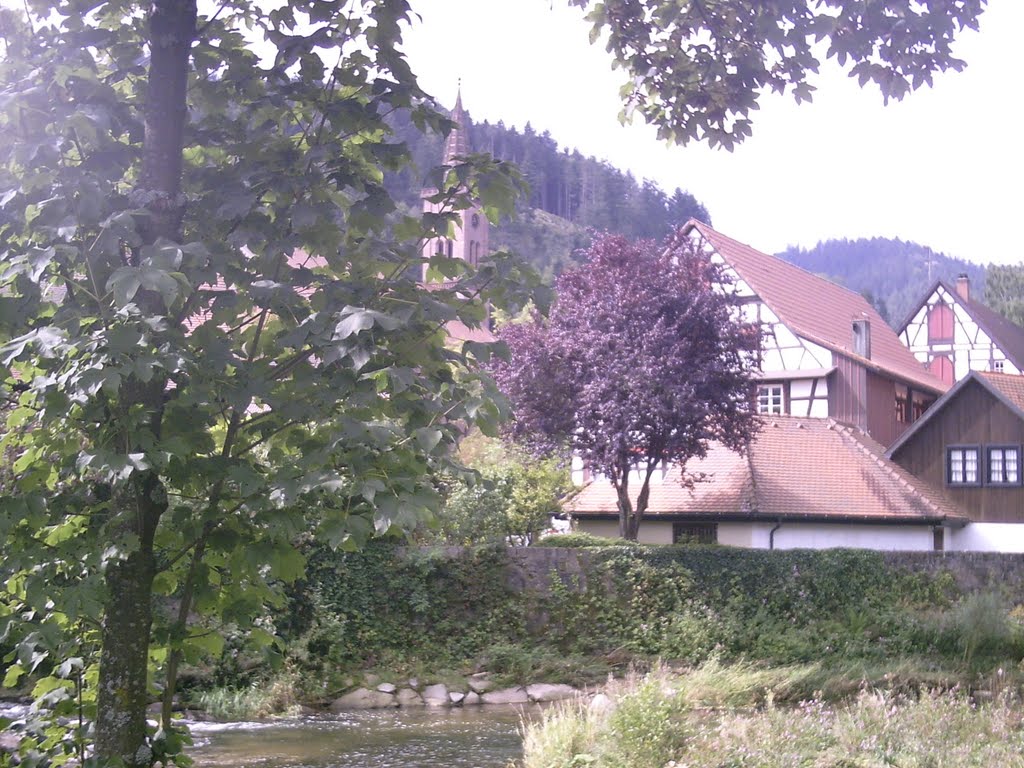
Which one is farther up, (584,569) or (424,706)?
(584,569)

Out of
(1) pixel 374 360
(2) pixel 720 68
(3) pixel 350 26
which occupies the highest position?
(2) pixel 720 68

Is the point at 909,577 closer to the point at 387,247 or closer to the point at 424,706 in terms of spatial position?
the point at 424,706

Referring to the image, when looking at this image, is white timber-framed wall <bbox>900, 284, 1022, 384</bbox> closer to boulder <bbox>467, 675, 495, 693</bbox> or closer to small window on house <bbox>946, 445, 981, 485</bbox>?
small window on house <bbox>946, 445, 981, 485</bbox>

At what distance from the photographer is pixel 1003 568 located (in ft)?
76.0

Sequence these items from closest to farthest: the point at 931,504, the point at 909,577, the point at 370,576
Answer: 1. the point at 370,576
2. the point at 909,577
3. the point at 931,504

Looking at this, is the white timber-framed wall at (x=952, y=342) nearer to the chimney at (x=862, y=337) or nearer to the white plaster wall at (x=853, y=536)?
the chimney at (x=862, y=337)

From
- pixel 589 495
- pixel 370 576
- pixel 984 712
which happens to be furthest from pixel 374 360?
pixel 589 495

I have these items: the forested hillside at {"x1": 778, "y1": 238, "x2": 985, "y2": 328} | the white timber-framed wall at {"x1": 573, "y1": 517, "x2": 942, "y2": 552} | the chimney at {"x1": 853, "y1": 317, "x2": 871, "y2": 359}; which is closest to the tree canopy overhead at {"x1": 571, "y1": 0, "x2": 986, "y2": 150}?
the white timber-framed wall at {"x1": 573, "y1": 517, "x2": 942, "y2": 552}

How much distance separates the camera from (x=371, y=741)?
15102 mm

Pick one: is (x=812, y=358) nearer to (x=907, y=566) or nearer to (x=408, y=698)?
(x=907, y=566)

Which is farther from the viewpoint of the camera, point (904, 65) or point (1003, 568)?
point (1003, 568)

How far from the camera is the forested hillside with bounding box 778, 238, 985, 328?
541ft

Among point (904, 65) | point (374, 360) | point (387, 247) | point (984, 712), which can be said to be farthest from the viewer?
point (984, 712)

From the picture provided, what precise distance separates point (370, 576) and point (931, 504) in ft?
51.8
